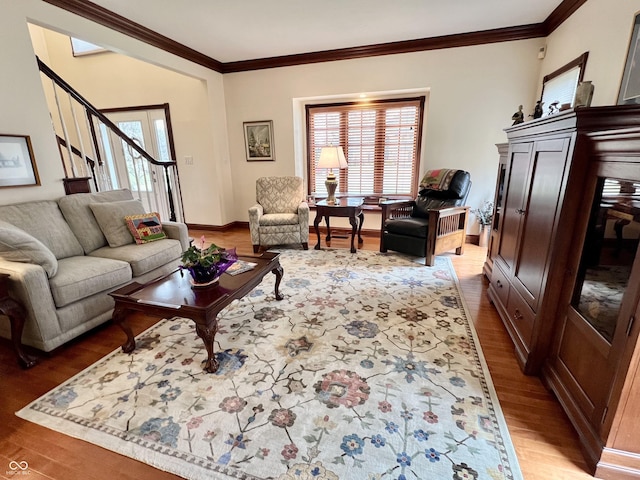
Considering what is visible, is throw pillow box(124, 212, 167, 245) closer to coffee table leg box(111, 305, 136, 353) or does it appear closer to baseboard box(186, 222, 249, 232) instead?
coffee table leg box(111, 305, 136, 353)

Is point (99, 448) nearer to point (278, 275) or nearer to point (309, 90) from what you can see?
point (278, 275)

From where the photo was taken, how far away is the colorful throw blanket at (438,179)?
12.0 feet

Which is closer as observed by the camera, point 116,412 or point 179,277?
point 116,412

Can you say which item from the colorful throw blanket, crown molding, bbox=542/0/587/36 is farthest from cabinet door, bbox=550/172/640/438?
crown molding, bbox=542/0/587/36

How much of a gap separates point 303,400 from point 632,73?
3.06 meters

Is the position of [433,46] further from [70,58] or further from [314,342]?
[70,58]

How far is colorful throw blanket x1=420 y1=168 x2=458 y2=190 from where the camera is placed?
365cm

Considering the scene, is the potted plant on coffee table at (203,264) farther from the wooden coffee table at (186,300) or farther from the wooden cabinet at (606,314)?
Result: the wooden cabinet at (606,314)

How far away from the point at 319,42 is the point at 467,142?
2364 millimetres

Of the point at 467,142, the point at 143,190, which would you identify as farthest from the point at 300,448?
the point at 143,190

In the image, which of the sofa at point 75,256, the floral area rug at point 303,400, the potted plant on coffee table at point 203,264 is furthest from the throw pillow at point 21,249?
the potted plant on coffee table at point 203,264

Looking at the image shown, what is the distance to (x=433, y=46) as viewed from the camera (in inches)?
151

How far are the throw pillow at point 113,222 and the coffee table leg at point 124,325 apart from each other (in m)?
1.04

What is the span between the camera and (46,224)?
238 centimetres
